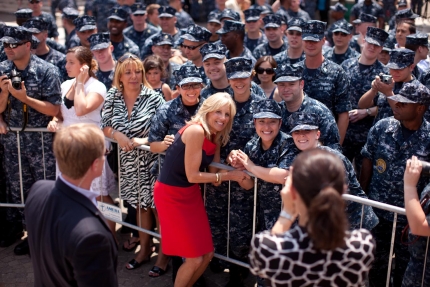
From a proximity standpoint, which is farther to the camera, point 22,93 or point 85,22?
point 85,22

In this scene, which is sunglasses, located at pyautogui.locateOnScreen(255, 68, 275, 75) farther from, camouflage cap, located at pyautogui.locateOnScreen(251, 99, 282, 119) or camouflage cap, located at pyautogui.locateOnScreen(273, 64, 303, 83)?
camouflage cap, located at pyautogui.locateOnScreen(251, 99, 282, 119)

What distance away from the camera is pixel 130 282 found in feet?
17.1

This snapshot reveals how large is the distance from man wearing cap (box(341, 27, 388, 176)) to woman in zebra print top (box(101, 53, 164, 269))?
7.57 ft

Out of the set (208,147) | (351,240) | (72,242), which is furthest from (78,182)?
(208,147)

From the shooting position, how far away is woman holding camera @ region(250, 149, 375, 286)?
8.01 feet

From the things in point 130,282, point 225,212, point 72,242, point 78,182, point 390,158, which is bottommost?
point 130,282

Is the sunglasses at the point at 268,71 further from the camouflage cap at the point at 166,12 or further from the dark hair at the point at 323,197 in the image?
the camouflage cap at the point at 166,12

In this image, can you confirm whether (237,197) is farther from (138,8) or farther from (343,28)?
(138,8)

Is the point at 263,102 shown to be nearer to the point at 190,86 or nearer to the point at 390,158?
the point at 190,86

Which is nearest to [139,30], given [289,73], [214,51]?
[214,51]

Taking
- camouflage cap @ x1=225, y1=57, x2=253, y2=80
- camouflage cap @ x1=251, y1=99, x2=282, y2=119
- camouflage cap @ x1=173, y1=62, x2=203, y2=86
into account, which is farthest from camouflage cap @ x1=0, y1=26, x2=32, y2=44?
camouflage cap @ x1=251, y1=99, x2=282, y2=119

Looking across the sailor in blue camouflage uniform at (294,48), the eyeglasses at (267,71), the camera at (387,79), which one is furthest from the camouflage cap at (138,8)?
A: the camera at (387,79)

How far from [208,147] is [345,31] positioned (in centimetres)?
403

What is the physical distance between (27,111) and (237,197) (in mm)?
2348
